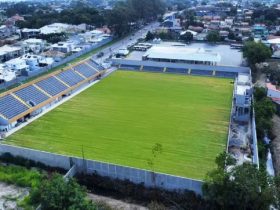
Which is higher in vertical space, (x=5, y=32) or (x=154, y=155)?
(x=5, y=32)

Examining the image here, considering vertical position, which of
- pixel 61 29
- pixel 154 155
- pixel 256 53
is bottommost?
pixel 154 155

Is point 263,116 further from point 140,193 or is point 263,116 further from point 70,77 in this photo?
point 70,77

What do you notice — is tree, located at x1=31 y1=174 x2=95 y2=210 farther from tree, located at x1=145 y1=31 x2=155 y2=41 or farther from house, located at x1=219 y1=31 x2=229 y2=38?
house, located at x1=219 y1=31 x2=229 y2=38

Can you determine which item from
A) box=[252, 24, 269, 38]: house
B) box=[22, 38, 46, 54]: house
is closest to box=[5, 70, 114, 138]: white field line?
box=[22, 38, 46, 54]: house

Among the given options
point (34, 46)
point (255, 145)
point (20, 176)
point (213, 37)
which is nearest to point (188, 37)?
point (213, 37)

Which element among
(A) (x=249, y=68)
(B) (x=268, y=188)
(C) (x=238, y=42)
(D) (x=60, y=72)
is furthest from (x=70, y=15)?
(B) (x=268, y=188)

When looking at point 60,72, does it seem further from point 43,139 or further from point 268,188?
point 268,188

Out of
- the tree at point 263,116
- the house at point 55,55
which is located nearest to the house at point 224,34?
the house at point 55,55
